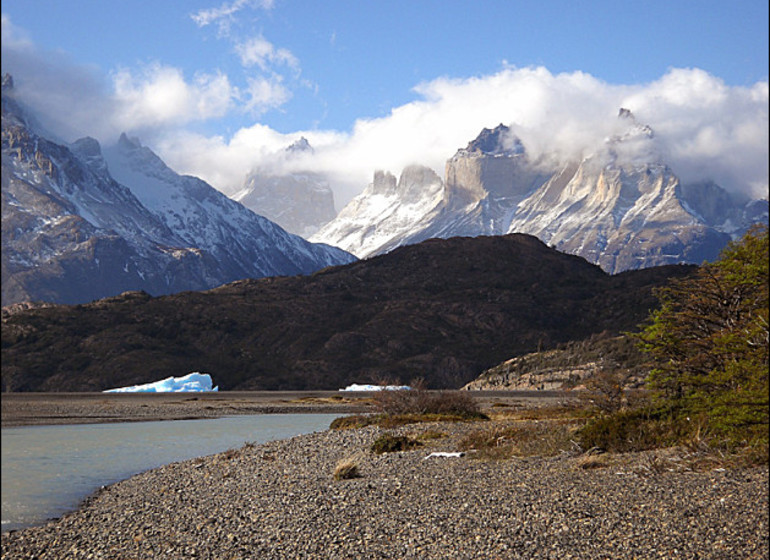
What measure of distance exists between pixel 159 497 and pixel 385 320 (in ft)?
533

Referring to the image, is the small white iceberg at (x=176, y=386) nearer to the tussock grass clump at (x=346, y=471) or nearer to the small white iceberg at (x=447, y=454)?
the small white iceberg at (x=447, y=454)

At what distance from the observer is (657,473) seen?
69.8ft

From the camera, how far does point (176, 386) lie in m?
138

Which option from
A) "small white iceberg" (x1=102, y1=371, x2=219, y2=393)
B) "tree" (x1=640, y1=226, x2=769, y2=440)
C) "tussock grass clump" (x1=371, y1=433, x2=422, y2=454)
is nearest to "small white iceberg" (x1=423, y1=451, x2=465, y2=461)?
"tussock grass clump" (x1=371, y1=433, x2=422, y2=454)

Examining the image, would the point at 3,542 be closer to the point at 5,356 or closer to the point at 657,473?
the point at 657,473

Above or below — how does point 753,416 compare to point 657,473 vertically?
above

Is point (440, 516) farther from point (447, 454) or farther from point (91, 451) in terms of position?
point (91, 451)

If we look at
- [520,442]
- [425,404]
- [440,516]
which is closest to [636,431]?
[520,442]

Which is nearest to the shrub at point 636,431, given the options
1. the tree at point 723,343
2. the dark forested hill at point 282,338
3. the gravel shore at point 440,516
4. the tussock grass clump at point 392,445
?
the tree at point 723,343

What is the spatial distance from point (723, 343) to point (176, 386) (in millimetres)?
133188

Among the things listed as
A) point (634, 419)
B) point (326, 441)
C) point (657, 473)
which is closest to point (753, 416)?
point (657, 473)

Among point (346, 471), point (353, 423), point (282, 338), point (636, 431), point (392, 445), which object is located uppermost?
point (282, 338)

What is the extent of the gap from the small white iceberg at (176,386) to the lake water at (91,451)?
218ft

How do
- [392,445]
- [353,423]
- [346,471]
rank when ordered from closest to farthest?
[346,471], [392,445], [353,423]
